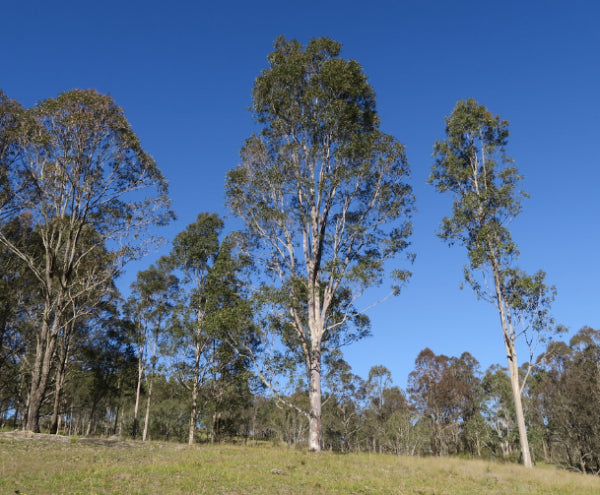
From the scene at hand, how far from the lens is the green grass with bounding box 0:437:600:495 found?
10141mm

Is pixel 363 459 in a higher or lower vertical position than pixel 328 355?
lower

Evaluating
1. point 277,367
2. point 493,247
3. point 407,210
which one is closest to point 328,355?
point 277,367

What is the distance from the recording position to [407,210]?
2508 cm

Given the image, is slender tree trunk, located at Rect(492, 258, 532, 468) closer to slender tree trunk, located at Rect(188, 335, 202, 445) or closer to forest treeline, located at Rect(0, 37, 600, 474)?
forest treeline, located at Rect(0, 37, 600, 474)

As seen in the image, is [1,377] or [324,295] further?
[1,377]

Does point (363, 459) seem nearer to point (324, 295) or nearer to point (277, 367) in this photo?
point (277, 367)

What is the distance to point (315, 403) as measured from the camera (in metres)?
20.2

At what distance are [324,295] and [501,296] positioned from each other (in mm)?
10594

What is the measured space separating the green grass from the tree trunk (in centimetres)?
208

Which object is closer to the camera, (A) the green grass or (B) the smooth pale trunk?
(A) the green grass

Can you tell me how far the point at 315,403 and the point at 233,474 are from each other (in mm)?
8668

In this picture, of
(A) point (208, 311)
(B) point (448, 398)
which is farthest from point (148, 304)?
(B) point (448, 398)

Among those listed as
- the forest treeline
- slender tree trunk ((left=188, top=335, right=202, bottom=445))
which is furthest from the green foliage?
slender tree trunk ((left=188, top=335, right=202, bottom=445))

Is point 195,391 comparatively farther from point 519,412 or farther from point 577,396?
point 577,396
